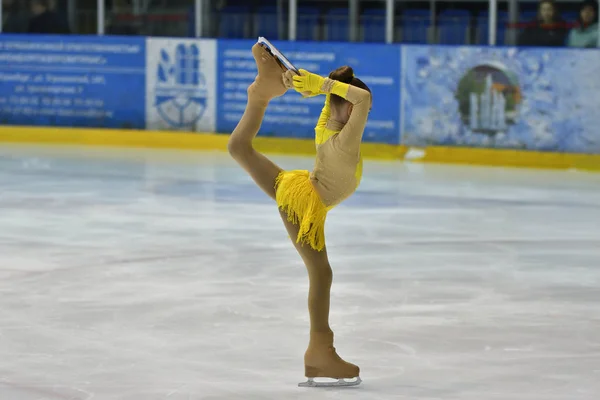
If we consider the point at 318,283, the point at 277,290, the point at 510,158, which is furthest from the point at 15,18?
the point at 318,283

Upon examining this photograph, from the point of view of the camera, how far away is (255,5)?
17438 mm

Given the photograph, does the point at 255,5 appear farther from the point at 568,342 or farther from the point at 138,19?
the point at 568,342

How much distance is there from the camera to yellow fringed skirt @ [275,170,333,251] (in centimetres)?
560

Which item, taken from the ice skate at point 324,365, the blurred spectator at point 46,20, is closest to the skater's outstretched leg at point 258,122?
the ice skate at point 324,365

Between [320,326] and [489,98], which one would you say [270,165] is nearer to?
[320,326]

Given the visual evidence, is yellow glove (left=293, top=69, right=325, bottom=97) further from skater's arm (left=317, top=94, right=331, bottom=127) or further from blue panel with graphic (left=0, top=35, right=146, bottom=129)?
blue panel with graphic (left=0, top=35, right=146, bottom=129)

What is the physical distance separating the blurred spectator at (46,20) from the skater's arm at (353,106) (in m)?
12.9

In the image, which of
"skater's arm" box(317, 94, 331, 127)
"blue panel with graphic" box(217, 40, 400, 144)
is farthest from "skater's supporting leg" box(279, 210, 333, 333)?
"blue panel with graphic" box(217, 40, 400, 144)

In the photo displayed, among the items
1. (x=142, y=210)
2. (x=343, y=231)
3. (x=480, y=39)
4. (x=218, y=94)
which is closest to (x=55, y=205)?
(x=142, y=210)

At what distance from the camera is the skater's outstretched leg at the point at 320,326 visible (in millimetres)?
5609

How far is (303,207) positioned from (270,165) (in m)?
0.25

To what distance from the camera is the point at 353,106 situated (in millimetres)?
5461

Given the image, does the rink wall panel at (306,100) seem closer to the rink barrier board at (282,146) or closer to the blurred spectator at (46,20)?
the rink barrier board at (282,146)

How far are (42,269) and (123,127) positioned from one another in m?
8.91
